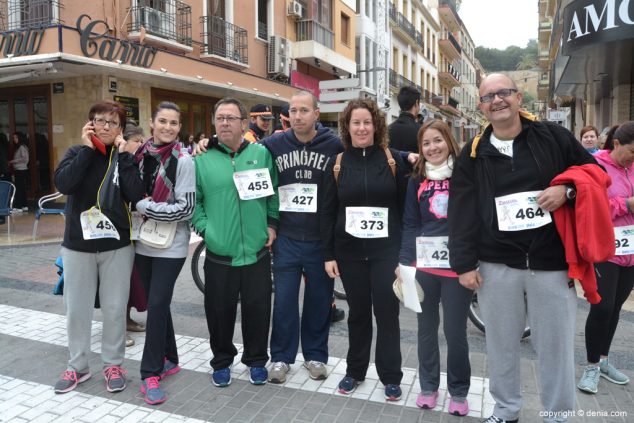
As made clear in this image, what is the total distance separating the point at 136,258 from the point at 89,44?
935cm

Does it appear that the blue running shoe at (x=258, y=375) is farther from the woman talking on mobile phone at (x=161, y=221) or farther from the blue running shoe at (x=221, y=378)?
the woman talking on mobile phone at (x=161, y=221)

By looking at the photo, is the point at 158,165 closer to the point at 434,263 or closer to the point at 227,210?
the point at 227,210

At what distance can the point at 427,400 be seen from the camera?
3.37 meters

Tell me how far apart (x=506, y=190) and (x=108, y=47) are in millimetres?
11245

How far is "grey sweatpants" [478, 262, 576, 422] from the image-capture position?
2686 mm

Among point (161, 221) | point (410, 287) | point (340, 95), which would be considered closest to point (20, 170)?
point (340, 95)

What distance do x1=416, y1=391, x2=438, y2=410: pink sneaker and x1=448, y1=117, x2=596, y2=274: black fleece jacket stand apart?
40.2 inches

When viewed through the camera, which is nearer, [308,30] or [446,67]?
[308,30]

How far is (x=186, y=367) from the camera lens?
412 cm

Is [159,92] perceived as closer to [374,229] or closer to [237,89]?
Answer: [237,89]

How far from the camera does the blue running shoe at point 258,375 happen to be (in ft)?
12.4

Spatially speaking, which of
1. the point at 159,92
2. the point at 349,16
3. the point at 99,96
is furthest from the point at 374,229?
the point at 349,16

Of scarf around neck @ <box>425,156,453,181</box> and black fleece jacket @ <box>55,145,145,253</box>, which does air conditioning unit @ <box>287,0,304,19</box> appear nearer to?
black fleece jacket @ <box>55,145,145,253</box>

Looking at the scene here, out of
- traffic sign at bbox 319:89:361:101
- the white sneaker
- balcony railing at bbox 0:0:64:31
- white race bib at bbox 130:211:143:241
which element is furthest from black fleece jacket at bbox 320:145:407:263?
balcony railing at bbox 0:0:64:31
